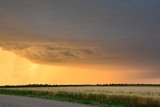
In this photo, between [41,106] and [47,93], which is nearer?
[41,106]

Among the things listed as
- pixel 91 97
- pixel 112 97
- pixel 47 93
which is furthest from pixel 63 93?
pixel 112 97

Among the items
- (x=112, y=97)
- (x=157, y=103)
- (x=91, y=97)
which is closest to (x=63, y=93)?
(x=91, y=97)

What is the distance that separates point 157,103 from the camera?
39375 millimetres

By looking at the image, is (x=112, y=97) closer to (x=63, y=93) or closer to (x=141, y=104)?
(x=141, y=104)

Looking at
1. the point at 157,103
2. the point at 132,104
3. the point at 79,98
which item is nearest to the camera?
the point at 157,103

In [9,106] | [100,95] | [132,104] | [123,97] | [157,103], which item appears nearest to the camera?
[9,106]

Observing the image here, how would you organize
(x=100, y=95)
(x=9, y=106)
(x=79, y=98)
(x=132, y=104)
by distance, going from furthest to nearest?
(x=79, y=98), (x=100, y=95), (x=132, y=104), (x=9, y=106)

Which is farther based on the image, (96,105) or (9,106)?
(96,105)

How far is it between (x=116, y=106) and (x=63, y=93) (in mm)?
21712

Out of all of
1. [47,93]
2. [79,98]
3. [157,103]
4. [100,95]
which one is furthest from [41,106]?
[47,93]

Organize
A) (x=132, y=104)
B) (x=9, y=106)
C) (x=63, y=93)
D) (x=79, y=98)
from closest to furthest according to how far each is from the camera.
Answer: (x=9, y=106)
(x=132, y=104)
(x=79, y=98)
(x=63, y=93)

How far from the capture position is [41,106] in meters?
38.0

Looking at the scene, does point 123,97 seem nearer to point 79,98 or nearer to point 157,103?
point 157,103

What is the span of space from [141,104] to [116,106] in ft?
7.70
